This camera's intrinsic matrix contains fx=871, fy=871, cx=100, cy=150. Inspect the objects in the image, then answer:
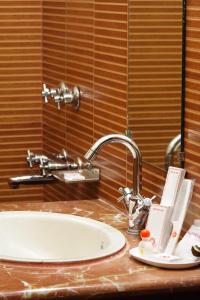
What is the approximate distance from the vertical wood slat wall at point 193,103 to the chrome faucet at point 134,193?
13 cm

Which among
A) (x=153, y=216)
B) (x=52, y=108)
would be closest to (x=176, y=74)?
(x=153, y=216)

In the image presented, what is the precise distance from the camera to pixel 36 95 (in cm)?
349

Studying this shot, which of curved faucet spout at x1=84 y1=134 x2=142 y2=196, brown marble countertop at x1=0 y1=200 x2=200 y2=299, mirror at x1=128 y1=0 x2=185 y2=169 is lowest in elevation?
brown marble countertop at x1=0 y1=200 x2=200 y2=299

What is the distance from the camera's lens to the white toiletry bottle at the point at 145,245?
204 cm

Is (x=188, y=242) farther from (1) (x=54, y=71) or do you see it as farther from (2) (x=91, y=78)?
(1) (x=54, y=71)

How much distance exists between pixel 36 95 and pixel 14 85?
97 mm

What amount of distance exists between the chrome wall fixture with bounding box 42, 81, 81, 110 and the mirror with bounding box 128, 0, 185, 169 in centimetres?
53

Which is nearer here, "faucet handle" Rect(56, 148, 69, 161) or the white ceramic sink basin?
the white ceramic sink basin

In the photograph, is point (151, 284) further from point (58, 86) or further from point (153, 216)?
point (58, 86)

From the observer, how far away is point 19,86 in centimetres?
347

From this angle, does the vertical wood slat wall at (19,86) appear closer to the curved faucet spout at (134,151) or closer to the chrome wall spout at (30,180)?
the chrome wall spout at (30,180)

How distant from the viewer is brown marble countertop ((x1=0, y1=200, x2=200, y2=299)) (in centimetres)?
182

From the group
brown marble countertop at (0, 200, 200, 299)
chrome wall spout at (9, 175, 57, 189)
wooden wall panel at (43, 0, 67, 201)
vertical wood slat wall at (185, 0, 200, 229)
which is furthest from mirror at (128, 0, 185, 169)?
wooden wall panel at (43, 0, 67, 201)

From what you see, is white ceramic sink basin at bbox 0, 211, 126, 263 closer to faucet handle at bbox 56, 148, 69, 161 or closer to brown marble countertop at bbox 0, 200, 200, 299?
brown marble countertop at bbox 0, 200, 200, 299
